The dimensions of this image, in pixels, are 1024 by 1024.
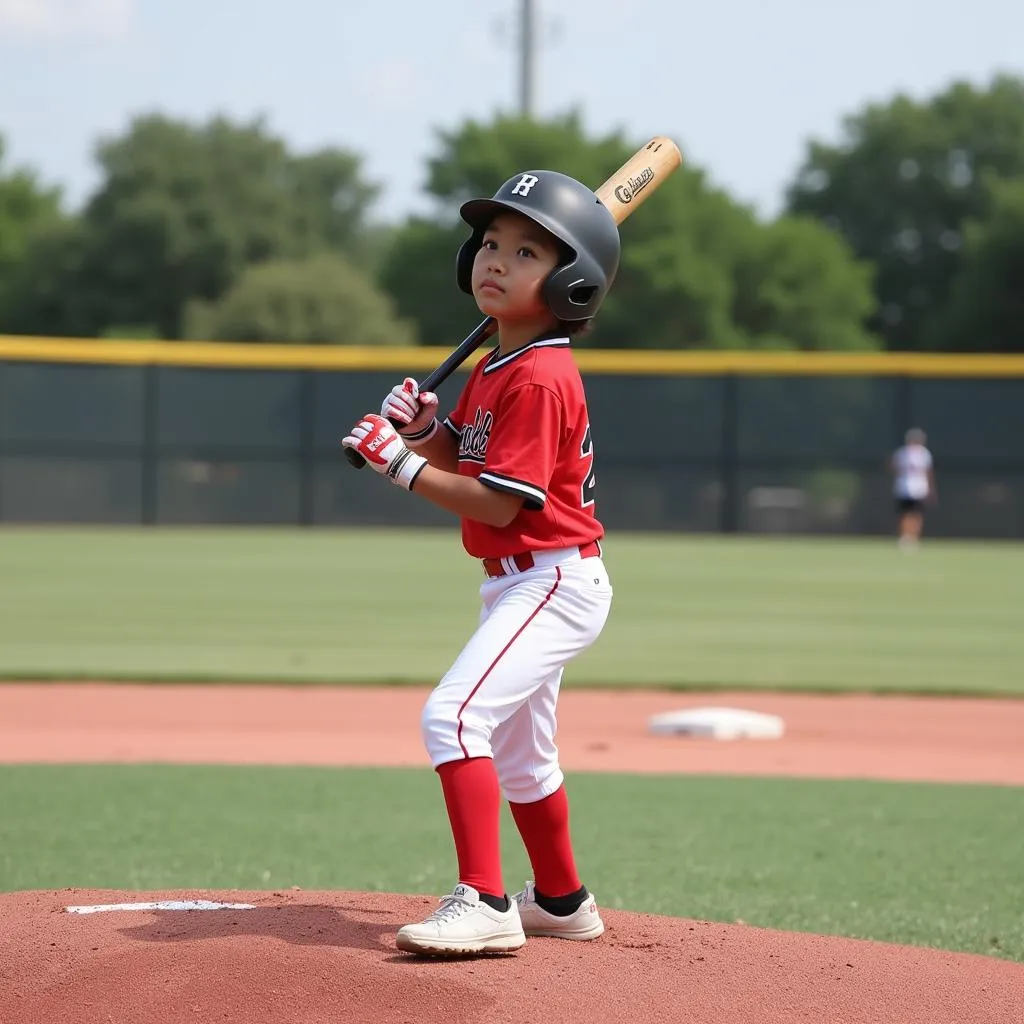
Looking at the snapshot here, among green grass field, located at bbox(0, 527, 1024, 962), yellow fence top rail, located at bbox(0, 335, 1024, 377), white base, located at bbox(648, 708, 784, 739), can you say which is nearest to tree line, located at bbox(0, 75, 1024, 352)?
yellow fence top rail, located at bbox(0, 335, 1024, 377)

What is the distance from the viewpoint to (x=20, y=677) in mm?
10648

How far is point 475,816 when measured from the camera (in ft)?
11.7

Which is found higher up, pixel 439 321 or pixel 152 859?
pixel 439 321

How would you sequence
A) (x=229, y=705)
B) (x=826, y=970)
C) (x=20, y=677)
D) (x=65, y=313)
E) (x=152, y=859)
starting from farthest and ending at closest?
(x=65, y=313) → (x=20, y=677) → (x=229, y=705) → (x=152, y=859) → (x=826, y=970)

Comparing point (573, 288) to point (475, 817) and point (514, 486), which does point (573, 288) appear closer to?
point (514, 486)

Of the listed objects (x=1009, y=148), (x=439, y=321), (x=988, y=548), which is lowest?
(x=988, y=548)

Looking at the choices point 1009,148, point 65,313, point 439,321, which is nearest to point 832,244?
point 439,321

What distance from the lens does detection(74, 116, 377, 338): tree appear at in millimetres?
61156

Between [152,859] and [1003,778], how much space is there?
414cm

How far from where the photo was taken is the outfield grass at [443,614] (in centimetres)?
1138

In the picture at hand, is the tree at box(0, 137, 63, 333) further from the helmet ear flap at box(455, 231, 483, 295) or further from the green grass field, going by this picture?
the helmet ear flap at box(455, 231, 483, 295)

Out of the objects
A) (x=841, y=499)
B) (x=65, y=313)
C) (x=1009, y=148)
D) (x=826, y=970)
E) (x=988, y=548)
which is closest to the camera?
(x=826, y=970)

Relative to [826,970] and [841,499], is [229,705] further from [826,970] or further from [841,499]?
[841,499]

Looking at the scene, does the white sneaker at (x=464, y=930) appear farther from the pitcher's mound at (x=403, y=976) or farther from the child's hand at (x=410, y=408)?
the child's hand at (x=410, y=408)
